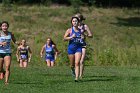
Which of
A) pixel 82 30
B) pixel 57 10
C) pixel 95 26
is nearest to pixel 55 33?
pixel 95 26

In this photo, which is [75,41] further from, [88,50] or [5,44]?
[88,50]

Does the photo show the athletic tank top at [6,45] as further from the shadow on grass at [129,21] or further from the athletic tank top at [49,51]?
the shadow on grass at [129,21]

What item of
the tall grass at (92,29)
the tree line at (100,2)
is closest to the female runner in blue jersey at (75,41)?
the tall grass at (92,29)

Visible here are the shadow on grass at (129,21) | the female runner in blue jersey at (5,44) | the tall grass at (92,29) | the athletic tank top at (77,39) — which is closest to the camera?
the female runner in blue jersey at (5,44)

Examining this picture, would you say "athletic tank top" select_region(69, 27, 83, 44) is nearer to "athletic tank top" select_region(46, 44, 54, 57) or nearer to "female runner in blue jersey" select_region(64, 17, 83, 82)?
"female runner in blue jersey" select_region(64, 17, 83, 82)

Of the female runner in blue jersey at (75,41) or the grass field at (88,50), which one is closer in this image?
the grass field at (88,50)

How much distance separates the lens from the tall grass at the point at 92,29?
3278cm

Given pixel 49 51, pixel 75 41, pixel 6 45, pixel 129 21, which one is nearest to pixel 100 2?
pixel 129 21

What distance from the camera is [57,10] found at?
57.6 metres

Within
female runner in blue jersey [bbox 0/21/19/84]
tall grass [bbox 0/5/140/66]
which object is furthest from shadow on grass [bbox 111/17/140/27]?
female runner in blue jersey [bbox 0/21/19/84]

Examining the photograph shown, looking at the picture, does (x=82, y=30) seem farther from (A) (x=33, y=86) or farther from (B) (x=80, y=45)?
(A) (x=33, y=86)

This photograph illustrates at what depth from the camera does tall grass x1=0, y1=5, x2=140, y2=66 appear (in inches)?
1291

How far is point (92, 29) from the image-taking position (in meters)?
49.5

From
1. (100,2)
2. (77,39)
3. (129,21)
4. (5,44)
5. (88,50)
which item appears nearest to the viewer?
(5,44)
